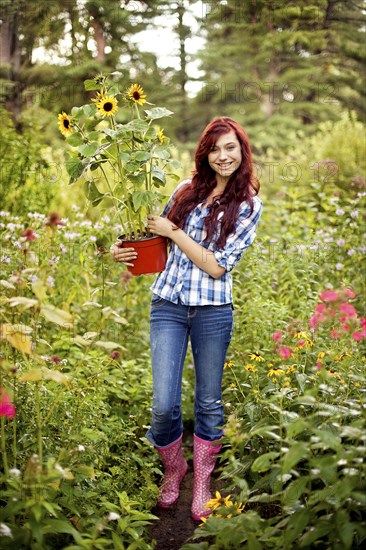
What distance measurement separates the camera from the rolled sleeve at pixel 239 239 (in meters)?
2.70

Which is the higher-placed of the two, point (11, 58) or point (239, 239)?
point (11, 58)

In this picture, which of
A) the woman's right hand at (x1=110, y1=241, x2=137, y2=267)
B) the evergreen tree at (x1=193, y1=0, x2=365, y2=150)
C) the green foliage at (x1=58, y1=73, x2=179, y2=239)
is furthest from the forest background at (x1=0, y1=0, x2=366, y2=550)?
the evergreen tree at (x1=193, y1=0, x2=365, y2=150)

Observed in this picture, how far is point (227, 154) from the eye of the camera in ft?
9.14

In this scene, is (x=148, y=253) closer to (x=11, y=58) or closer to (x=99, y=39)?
(x=11, y=58)

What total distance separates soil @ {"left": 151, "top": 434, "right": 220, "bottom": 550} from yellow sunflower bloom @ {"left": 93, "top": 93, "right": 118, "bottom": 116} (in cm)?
175

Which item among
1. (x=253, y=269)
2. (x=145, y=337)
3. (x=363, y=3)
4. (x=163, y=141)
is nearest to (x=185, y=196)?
(x=163, y=141)

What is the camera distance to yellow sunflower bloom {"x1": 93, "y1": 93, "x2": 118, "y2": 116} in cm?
260

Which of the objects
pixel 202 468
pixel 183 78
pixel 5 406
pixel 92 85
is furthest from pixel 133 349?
pixel 183 78

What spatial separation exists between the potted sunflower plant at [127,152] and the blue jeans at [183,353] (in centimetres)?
25

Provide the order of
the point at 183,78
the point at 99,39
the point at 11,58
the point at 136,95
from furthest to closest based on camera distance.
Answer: the point at 183,78 → the point at 99,39 → the point at 11,58 → the point at 136,95

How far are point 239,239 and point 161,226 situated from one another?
1.18 ft

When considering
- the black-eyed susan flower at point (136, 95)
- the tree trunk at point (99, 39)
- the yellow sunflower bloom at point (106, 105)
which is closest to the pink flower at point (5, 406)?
the yellow sunflower bloom at point (106, 105)

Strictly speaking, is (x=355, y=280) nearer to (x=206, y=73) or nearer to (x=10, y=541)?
(x=10, y=541)

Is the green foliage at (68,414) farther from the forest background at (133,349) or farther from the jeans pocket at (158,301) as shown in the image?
the jeans pocket at (158,301)
